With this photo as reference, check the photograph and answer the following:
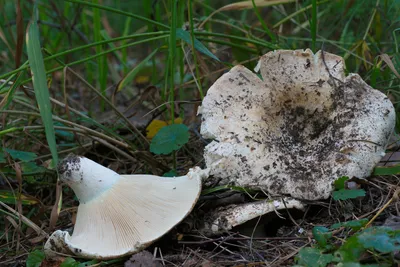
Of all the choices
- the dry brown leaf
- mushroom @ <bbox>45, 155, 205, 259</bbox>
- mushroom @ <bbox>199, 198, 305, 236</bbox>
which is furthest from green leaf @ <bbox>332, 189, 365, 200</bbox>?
the dry brown leaf

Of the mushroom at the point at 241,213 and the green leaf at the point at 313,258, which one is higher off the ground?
the green leaf at the point at 313,258

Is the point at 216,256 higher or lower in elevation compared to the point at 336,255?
lower

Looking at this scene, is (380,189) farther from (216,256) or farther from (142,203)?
(142,203)

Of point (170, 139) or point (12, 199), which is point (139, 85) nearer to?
point (170, 139)


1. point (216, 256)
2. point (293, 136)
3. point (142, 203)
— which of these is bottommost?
point (216, 256)

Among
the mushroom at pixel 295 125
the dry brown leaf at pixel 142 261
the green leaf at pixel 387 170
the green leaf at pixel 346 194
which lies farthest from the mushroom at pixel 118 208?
the green leaf at pixel 387 170

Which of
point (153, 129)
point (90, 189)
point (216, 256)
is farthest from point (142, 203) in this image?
point (153, 129)

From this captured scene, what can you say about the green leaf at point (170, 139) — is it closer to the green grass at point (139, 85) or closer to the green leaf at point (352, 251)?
the green grass at point (139, 85)
